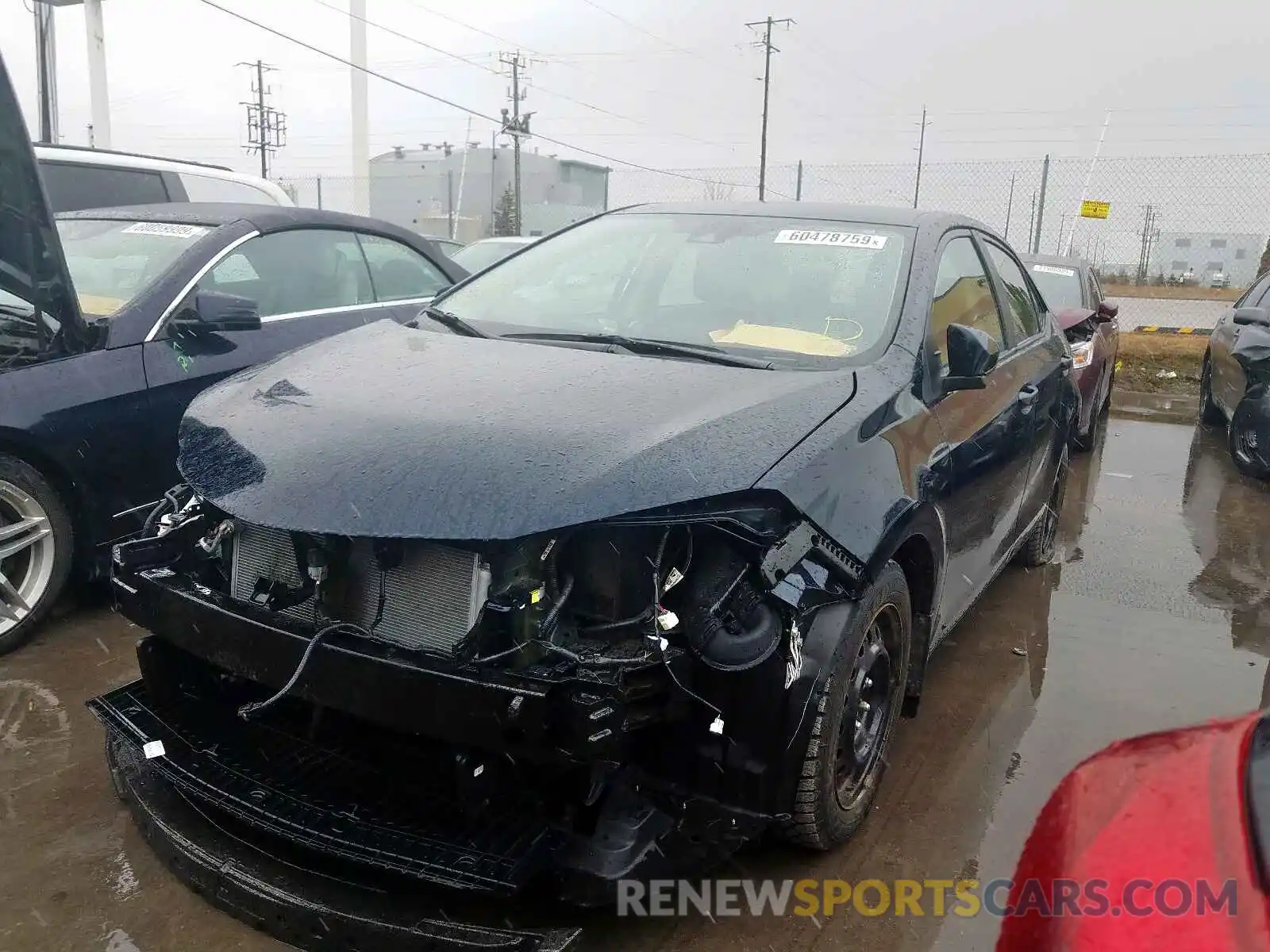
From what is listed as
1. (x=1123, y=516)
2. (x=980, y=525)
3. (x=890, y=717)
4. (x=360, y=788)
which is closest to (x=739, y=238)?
(x=980, y=525)

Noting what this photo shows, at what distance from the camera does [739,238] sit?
A: 353 cm

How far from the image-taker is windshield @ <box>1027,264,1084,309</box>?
8664 mm

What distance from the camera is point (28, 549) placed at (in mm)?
3686

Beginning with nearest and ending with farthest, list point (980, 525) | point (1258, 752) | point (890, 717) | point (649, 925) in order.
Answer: point (1258, 752), point (649, 925), point (890, 717), point (980, 525)

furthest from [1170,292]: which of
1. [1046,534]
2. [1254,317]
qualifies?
[1046,534]

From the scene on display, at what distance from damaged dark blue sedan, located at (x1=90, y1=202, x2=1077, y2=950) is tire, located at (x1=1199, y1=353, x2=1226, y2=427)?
723cm

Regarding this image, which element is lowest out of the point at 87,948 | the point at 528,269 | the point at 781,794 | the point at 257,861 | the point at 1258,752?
the point at 87,948

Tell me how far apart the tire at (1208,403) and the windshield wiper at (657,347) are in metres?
7.26

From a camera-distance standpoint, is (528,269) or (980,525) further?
(528,269)

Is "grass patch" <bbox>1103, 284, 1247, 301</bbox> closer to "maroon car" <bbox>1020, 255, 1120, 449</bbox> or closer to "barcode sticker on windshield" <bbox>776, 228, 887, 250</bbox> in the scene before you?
"maroon car" <bbox>1020, 255, 1120, 449</bbox>

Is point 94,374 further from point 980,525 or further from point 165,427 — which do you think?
point 980,525

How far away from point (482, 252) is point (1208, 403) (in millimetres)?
7015

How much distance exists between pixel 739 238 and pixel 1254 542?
165 inches

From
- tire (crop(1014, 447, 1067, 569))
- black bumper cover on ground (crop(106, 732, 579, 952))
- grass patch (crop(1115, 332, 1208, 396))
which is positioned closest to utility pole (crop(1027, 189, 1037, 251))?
grass patch (crop(1115, 332, 1208, 396))
